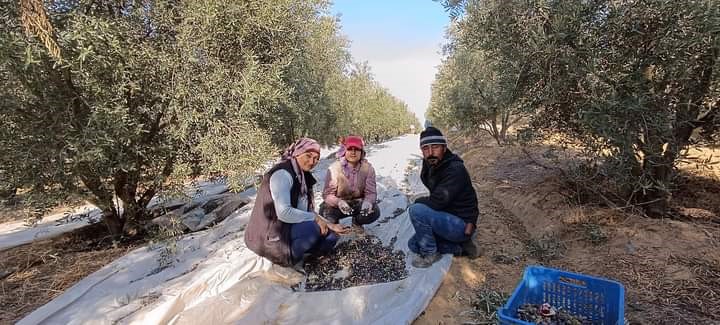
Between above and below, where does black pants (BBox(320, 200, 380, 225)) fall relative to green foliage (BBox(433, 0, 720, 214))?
below

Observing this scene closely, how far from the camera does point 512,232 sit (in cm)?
511

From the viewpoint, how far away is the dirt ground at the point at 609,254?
3041 mm

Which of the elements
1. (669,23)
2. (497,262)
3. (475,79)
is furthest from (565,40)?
(475,79)

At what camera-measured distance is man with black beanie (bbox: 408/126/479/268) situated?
3.91 metres

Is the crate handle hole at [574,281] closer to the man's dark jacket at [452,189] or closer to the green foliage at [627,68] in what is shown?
the man's dark jacket at [452,189]

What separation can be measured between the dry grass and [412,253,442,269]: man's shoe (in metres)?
4.06

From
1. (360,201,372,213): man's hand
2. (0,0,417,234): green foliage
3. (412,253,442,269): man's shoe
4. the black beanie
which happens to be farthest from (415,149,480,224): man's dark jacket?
(0,0,417,234): green foliage

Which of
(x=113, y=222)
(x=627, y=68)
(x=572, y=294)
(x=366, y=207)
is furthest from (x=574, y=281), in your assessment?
(x=113, y=222)

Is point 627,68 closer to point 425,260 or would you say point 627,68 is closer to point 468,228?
point 468,228

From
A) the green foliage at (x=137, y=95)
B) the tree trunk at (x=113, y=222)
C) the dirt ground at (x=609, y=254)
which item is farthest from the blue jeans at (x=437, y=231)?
the tree trunk at (x=113, y=222)

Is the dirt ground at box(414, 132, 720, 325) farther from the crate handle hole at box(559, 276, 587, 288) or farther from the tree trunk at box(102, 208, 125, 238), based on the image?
the tree trunk at box(102, 208, 125, 238)

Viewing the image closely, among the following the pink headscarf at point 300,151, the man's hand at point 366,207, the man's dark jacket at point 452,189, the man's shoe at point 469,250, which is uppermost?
the pink headscarf at point 300,151

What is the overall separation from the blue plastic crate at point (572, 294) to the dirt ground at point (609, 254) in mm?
384

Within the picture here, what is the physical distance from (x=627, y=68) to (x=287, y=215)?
12.9 ft
